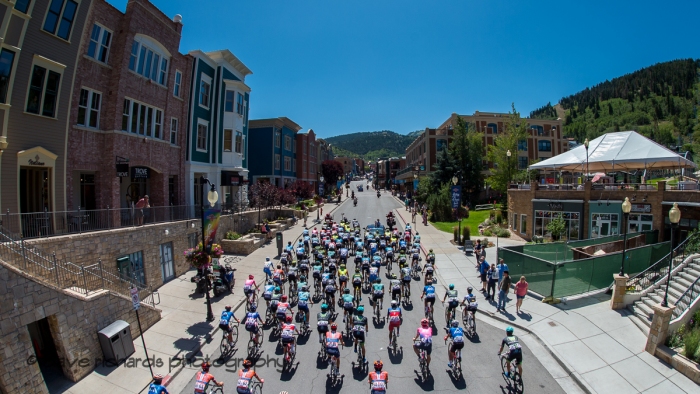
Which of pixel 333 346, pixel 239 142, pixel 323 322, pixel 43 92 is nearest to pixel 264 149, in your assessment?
pixel 239 142

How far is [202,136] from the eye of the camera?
85.7ft

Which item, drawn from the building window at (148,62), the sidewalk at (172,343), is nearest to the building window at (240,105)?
the building window at (148,62)

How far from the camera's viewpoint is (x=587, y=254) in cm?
1659

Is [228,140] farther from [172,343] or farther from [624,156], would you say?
[624,156]

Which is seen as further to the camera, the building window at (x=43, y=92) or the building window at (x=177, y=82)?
the building window at (x=177, y=82)

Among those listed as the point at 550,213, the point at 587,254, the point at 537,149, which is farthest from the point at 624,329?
the point at 537,149

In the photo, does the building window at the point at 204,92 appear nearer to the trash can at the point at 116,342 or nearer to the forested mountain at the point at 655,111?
the trash can at the point at 116,342

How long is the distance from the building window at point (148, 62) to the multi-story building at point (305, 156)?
3408cm

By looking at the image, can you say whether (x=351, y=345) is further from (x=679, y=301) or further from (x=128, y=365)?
(x=679, y=301)

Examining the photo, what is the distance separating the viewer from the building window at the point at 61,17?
13.9 meters

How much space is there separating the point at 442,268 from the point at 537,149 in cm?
5123

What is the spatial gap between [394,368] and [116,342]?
8508 mm

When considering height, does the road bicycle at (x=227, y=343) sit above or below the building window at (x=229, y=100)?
below

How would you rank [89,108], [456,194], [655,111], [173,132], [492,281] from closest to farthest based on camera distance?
[492,281]
[89,108]
[173,132]
[456,194]
[655,111]
